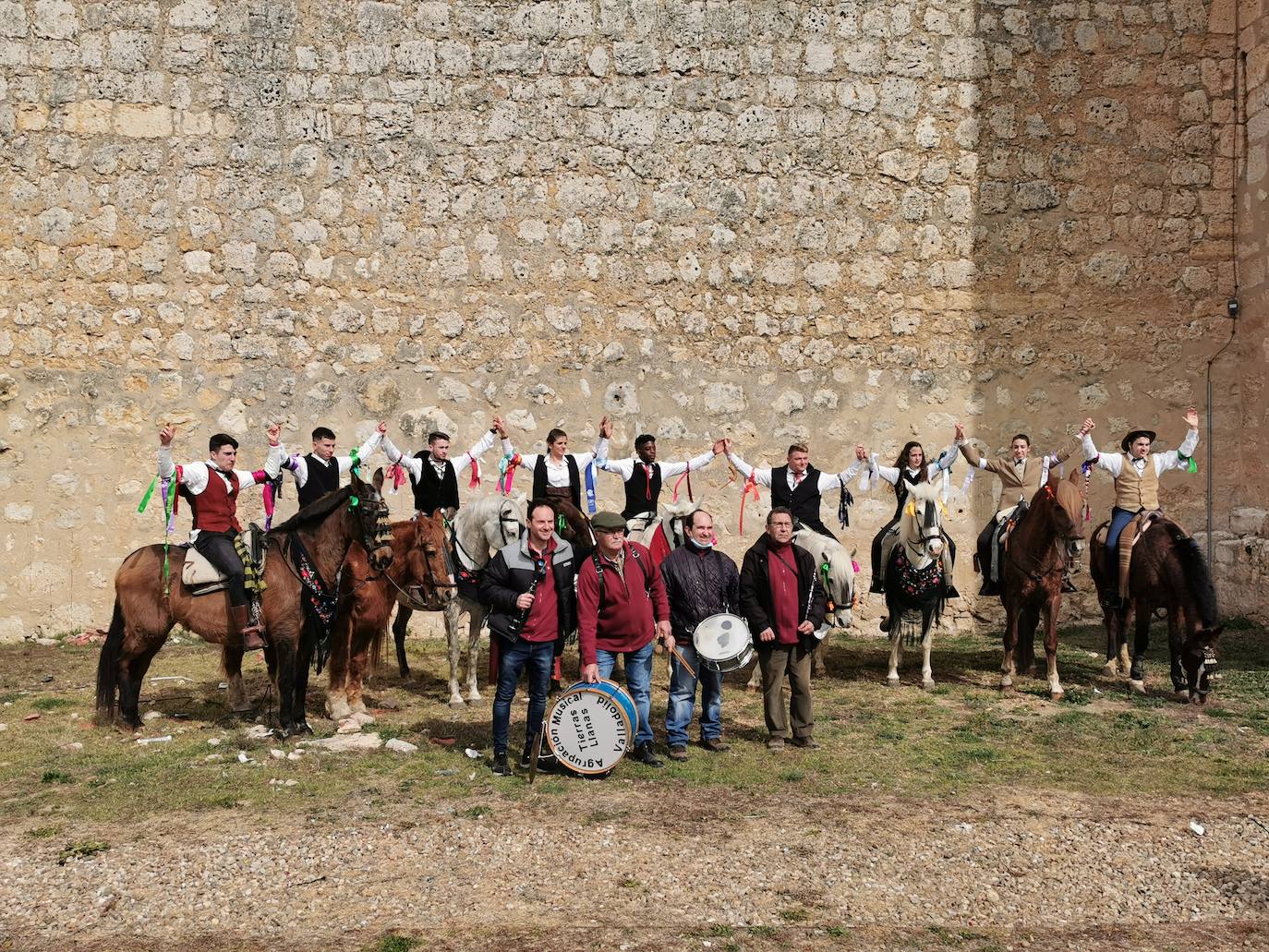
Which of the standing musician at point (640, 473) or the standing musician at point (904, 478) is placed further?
the standing musician at point (640, 473)

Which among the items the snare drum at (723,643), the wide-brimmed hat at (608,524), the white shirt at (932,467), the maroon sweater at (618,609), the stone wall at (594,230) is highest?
the stone wall at (594,230)

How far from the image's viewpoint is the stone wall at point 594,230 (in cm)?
1159

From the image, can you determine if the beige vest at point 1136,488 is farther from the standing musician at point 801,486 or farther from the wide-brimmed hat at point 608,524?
the wide-brimmed hat at point 608,524

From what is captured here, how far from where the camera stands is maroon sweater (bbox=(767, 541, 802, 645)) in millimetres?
7523

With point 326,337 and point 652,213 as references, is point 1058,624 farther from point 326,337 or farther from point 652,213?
point 326,337

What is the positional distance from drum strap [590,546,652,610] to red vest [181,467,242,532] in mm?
3024

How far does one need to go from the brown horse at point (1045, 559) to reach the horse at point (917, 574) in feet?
2.03

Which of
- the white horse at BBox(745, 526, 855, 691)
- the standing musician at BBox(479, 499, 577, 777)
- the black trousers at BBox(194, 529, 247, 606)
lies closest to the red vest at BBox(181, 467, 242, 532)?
the black trousers at BBox(194, 529, 247, 606)

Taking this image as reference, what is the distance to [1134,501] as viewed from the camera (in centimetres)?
992

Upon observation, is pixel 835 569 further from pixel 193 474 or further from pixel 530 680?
pixel 193 474

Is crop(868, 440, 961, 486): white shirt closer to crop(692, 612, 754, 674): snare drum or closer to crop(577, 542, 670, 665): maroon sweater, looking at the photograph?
crop(692, 612, 754, 674): snare drum

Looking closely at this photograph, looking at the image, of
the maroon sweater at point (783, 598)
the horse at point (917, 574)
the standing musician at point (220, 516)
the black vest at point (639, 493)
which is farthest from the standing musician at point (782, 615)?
the standing musician at point (220, 516)

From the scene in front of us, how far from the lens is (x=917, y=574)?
9.68m

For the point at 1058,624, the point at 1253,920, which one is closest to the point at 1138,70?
the point at 1058,624
